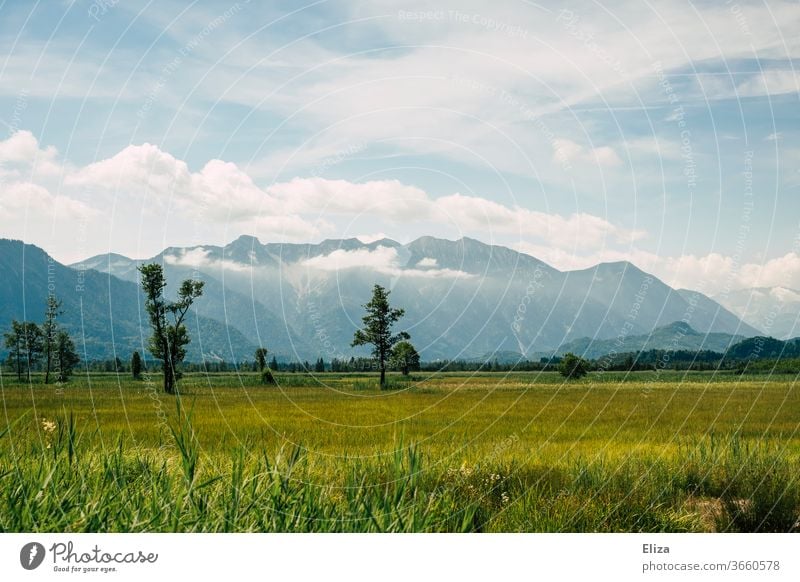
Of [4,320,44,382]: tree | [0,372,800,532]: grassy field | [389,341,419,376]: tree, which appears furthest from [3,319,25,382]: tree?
[389,341,419,376]: tree

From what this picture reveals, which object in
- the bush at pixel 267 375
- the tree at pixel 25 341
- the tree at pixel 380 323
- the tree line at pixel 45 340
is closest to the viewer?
the tree at pixel 25 341

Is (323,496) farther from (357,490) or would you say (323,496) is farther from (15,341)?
(15,341)

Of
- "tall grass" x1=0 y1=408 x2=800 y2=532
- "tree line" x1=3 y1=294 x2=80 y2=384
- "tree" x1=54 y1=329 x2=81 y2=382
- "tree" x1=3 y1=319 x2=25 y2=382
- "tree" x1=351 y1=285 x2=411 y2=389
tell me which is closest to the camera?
"tall grass" x1=0 y1=408 x2=800 y2=532

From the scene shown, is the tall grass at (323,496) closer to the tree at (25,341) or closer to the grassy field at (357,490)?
the grassy field at (357,490)

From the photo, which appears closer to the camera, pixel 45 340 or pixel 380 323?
pixel 45 340

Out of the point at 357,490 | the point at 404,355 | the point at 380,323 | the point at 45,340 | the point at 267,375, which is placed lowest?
the point at 357,490

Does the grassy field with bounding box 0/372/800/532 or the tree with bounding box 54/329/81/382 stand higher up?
the tree with bounding box 54/329/81/382

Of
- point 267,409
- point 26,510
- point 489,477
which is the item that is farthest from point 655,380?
point 26,510

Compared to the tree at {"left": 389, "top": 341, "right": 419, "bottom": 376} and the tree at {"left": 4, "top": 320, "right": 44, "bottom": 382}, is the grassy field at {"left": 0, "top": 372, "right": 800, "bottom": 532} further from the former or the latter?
the tree at {"left": 389, "top": 341, "right": 419, "bottom": 376}

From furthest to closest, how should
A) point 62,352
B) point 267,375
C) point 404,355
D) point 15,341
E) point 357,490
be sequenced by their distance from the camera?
point 404,355 → point 267,375 → point 15,341 → point 62,352 → point 357,490

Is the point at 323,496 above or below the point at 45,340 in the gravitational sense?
below

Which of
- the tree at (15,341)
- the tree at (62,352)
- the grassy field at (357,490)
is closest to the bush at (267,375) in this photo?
the grassy field at (357,490)

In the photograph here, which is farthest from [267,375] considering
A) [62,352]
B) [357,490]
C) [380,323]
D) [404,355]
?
[357,490]
